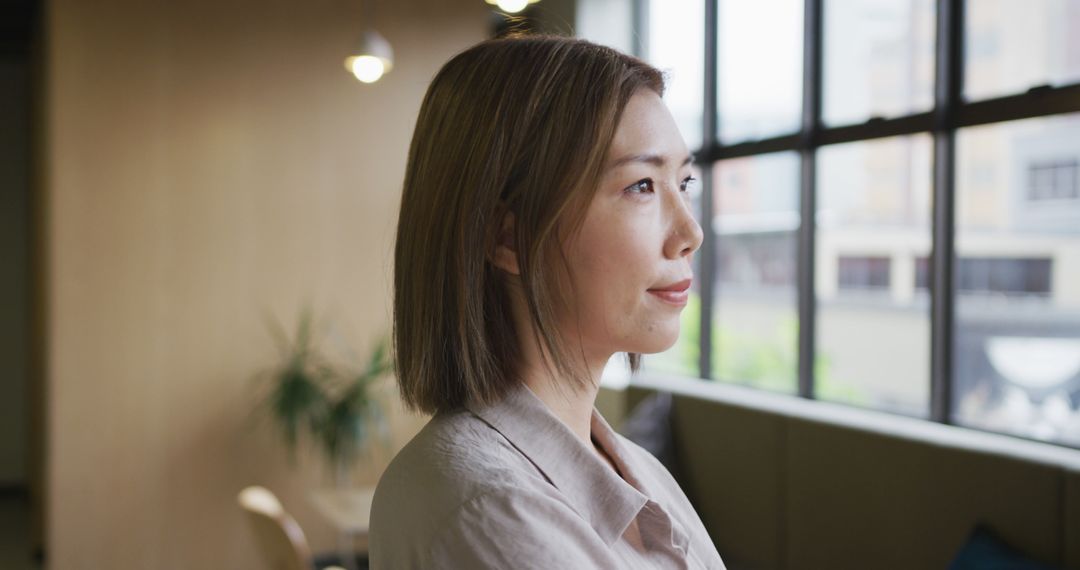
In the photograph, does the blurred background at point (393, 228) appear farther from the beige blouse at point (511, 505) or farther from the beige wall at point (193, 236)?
the beige blouse at point (511, 505)

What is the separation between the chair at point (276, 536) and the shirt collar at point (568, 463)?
215 centimetres

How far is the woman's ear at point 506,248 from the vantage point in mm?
804

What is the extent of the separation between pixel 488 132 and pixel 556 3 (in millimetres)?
4821

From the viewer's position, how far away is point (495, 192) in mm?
778

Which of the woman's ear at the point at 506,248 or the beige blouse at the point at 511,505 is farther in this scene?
the woman's ear at the point at 506,248

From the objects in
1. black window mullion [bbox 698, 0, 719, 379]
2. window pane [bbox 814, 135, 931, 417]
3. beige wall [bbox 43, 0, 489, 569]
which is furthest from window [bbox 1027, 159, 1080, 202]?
beige wall [bbox 43, 0, 489, 569]

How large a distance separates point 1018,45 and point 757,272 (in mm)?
1522

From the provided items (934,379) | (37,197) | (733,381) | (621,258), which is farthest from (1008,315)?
(37,197)

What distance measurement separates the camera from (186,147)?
499 centimetres

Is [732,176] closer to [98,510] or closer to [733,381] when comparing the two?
[733,381]

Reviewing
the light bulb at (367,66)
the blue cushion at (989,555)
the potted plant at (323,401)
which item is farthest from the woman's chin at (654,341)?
the potted plant at (323,401)

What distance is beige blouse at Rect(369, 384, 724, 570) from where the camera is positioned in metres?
0.66

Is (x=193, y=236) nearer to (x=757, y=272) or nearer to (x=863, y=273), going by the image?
(x=757, y=272)

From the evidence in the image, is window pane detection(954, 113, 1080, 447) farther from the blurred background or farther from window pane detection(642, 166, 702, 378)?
window pane detection(642, 166, 702, 378)
